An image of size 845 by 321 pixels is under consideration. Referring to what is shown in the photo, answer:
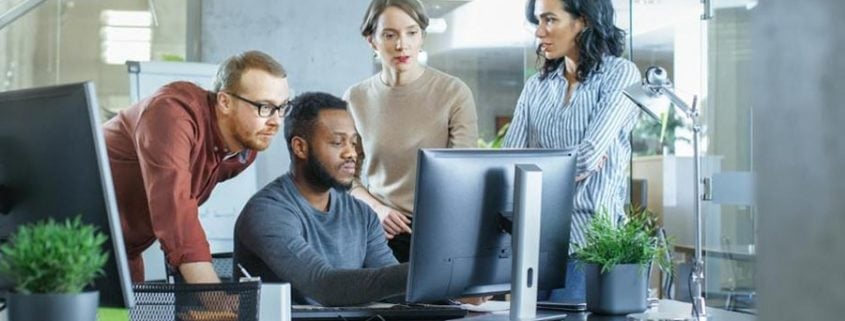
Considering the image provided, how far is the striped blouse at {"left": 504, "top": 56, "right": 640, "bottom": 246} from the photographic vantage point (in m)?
3.13

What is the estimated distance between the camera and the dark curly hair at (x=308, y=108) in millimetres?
3295

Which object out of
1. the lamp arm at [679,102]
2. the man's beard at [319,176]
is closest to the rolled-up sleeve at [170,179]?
the man's beard at [319,176]

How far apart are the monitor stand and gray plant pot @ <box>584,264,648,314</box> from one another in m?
0.20

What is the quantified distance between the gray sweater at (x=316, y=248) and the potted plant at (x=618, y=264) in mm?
421

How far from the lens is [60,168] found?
1835 millimetres

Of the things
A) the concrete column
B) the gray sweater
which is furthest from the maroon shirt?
the concrete column

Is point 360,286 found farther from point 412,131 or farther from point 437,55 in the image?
point 437,55

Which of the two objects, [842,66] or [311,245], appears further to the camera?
[311,245]

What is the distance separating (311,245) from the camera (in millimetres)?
3098

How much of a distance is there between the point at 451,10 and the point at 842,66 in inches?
234

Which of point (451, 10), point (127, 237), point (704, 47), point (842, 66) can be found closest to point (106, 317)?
point (127, 237)

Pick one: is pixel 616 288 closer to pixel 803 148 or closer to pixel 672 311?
pixel 672 311

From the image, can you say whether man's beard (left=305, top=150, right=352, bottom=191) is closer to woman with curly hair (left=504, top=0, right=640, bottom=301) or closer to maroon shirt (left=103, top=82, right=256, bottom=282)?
maroon shirt (left=103, top=82, right=256, bottom=282)

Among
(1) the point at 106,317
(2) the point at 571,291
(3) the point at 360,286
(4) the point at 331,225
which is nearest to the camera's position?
(1) the point at 106,317
